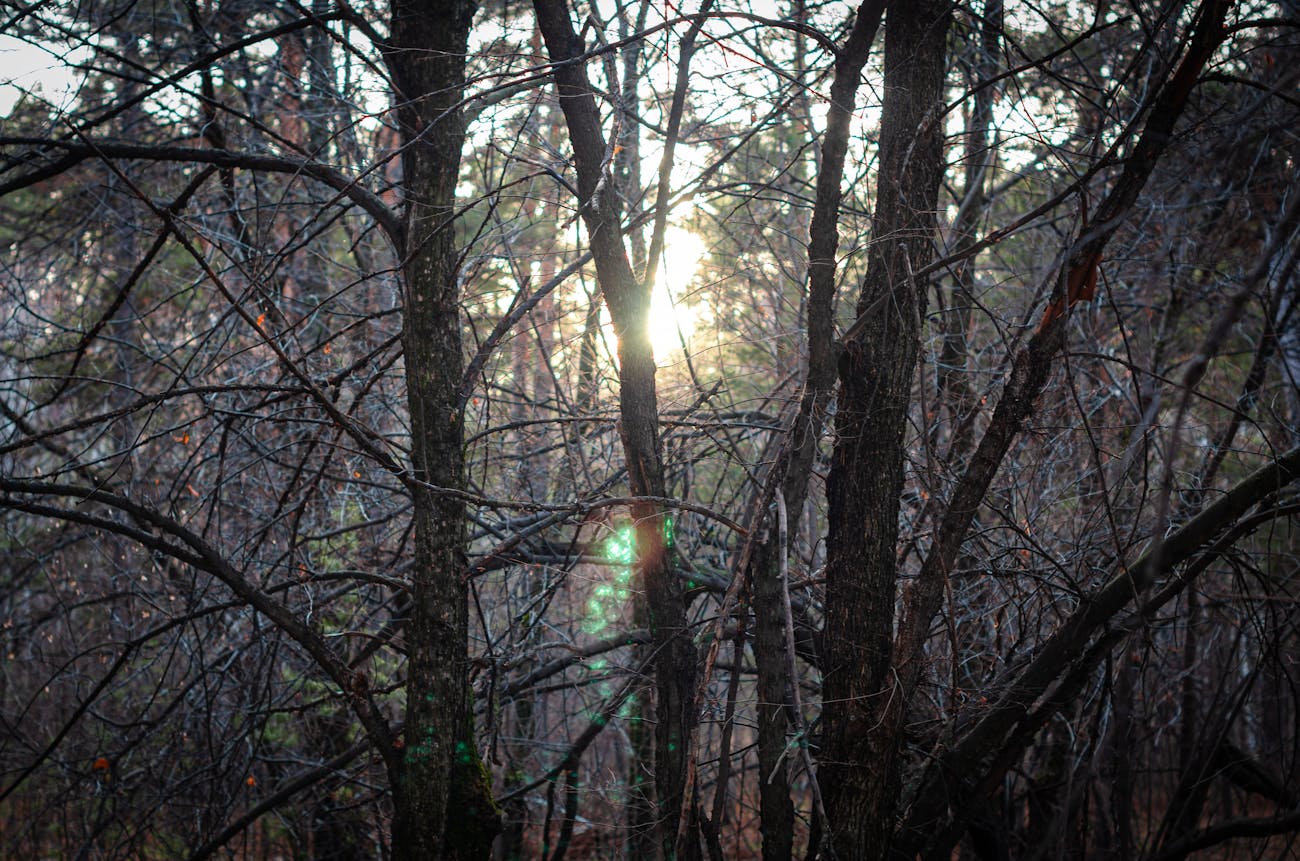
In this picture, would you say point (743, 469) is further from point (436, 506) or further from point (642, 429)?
point (436, 506)

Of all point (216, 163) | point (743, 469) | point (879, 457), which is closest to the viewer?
point (879, 457)

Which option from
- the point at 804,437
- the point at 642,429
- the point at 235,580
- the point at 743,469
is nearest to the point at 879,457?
the point at 804,437

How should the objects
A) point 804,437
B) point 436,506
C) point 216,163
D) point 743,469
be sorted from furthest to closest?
1. point 743,469
2. point 216,163
3. point 436,506
4. point 804,437

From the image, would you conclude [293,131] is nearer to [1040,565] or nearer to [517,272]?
[517,272]

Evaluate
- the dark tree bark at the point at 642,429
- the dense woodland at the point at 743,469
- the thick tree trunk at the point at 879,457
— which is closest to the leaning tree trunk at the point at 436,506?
the dense woodland at the point at 743,469

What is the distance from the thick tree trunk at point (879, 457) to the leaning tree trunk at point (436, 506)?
58.2 inches

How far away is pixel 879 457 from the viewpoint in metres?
3.54

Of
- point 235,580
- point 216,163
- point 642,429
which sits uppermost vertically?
point 216,163

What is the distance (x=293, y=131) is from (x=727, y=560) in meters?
5.53

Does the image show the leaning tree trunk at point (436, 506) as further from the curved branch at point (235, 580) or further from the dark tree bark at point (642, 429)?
the dark tree bark at point (642, 429)

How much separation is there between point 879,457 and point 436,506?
1766 mm

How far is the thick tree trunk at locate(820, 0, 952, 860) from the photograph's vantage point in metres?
3.49

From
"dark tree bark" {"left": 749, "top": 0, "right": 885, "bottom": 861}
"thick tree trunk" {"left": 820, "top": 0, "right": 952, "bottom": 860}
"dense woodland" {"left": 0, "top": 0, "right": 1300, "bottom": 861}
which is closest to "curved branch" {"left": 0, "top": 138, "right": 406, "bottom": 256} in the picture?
"dense woodland" {"left": 0, "top": 0, "right": 1300, "bottom": 861}

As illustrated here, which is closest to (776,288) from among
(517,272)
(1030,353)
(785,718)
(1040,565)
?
(517,272)
